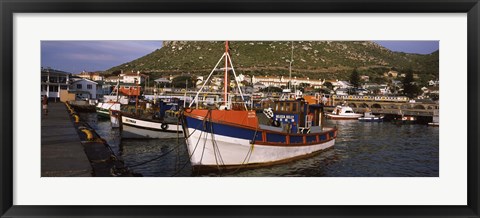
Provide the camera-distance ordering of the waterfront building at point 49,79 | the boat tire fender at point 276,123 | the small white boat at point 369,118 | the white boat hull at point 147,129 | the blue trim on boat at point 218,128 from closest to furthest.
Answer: the waterfront building at point 49,79 → the blue trim on boat at point 218,128 → the boat tire fender at point 276,123 → the white boat hull at point 147,129 → the small white boat at point 369,118

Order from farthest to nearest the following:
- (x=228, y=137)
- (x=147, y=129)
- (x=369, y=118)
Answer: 1. (x=369, y=118)
2. (x=147, y=129)
3. (x=228, y=137)

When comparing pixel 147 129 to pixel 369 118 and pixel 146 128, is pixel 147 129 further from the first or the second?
pixel 369 118

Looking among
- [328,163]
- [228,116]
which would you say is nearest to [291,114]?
[328,163]

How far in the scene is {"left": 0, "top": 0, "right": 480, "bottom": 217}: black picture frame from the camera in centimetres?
639

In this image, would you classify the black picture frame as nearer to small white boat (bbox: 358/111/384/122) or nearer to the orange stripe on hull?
the orange stripe on hull

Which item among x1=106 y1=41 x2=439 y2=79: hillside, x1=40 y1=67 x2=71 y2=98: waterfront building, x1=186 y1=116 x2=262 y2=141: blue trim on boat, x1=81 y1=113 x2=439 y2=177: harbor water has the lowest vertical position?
x1=81 y1=113 x2=439 y2=177: harbor water

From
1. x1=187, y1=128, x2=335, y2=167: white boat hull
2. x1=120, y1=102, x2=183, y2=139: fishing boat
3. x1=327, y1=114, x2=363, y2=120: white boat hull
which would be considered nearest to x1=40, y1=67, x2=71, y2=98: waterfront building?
x1=187, y1=128, x2=335, y2=167: white boat hull

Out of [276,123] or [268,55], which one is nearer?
[268,55]

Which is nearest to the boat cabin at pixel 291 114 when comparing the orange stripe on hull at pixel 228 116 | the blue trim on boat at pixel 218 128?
the orange stripe on hull at pixel 228 116

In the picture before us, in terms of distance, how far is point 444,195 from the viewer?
21.9ft
